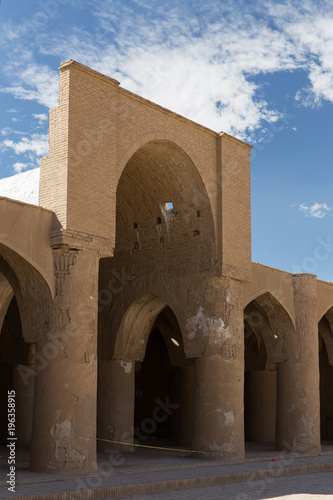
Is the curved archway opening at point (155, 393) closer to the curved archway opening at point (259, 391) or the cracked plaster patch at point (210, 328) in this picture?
the curved archway opening at point (259, 391)

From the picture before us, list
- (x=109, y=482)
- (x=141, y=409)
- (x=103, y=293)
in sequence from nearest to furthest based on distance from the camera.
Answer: (x=109, y=482), (x=103, y=293), (x=141, y=409)

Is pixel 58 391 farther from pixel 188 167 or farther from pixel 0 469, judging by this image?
pixel 188 167

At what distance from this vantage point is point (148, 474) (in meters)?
10.1

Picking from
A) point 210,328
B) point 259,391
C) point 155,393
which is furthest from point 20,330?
point 155,393

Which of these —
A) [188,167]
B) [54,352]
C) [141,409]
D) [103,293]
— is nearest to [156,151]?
[188,167]

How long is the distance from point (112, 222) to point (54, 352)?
2378mm

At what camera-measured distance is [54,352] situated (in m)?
9.70

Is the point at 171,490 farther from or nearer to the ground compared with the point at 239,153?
nearer to the ground

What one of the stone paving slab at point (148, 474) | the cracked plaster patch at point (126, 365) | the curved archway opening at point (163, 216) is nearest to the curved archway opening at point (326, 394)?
the stone paving slab at point (148, 474)

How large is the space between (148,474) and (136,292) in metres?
5.00

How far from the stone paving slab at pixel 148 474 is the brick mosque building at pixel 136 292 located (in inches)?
19.1

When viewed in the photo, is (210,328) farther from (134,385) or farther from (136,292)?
(134,385)

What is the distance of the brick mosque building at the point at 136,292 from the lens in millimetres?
9781

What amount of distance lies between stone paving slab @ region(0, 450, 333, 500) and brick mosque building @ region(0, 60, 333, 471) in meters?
0.49
